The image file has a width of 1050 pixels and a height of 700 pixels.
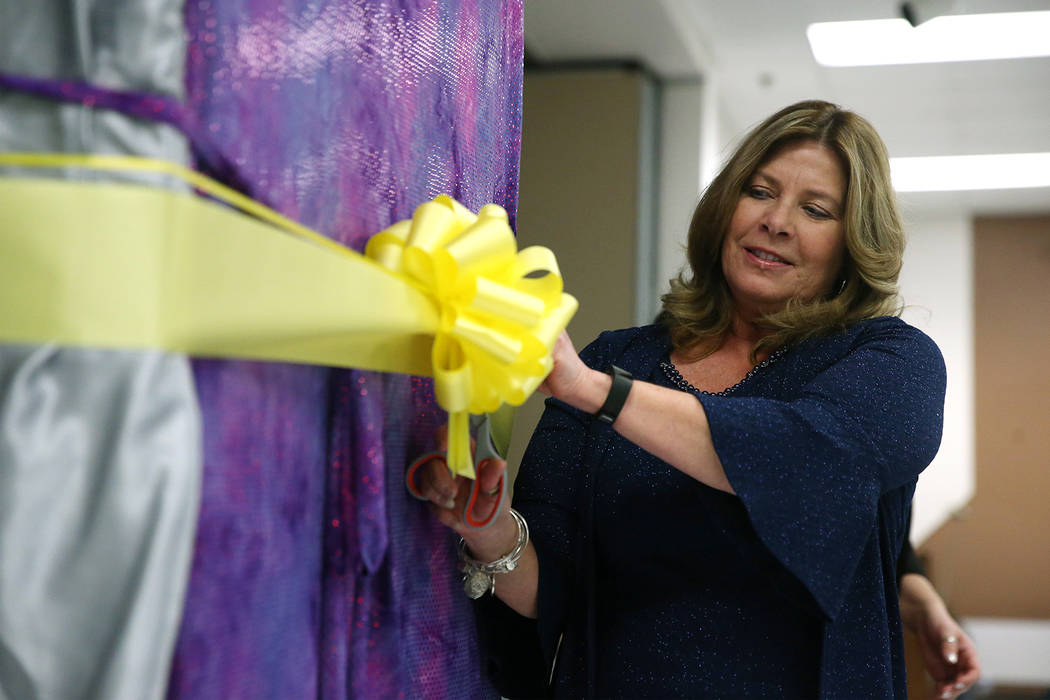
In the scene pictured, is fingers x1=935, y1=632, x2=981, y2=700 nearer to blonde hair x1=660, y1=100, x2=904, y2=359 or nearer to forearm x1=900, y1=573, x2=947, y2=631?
forearm x1=900, y1=573, x2=947, y2=631

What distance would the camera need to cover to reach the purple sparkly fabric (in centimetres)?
56

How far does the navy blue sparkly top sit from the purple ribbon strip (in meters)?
0.57

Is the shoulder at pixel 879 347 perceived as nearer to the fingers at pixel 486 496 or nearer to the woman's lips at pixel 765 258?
the woman's lips at pixel 765 258

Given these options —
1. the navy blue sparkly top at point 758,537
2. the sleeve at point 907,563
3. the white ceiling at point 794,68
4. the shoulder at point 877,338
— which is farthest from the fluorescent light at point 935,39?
the navy blue sparkly top at point 758,537

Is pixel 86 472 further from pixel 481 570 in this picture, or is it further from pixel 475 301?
pixel 481 570

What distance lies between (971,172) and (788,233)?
6123mm

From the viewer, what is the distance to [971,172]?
6.85m

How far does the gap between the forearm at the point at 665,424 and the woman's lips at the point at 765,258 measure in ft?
1.56

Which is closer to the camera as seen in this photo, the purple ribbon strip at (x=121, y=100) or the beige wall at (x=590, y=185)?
the purple ribbon strip at (x=121, y=100)

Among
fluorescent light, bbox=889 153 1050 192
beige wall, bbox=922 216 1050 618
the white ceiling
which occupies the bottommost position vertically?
beige wall, bbox=922 216 1050 618

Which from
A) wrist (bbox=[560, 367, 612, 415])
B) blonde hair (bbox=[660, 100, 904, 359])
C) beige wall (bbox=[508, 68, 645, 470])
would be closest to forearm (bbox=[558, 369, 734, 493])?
wrist (bbox=[560, 367, 612, 415])

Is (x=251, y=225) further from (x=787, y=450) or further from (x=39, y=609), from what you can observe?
(x=787, y=450)

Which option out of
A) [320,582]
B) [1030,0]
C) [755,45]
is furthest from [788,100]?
[320,582]

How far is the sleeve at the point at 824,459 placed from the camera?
96 centimetres
